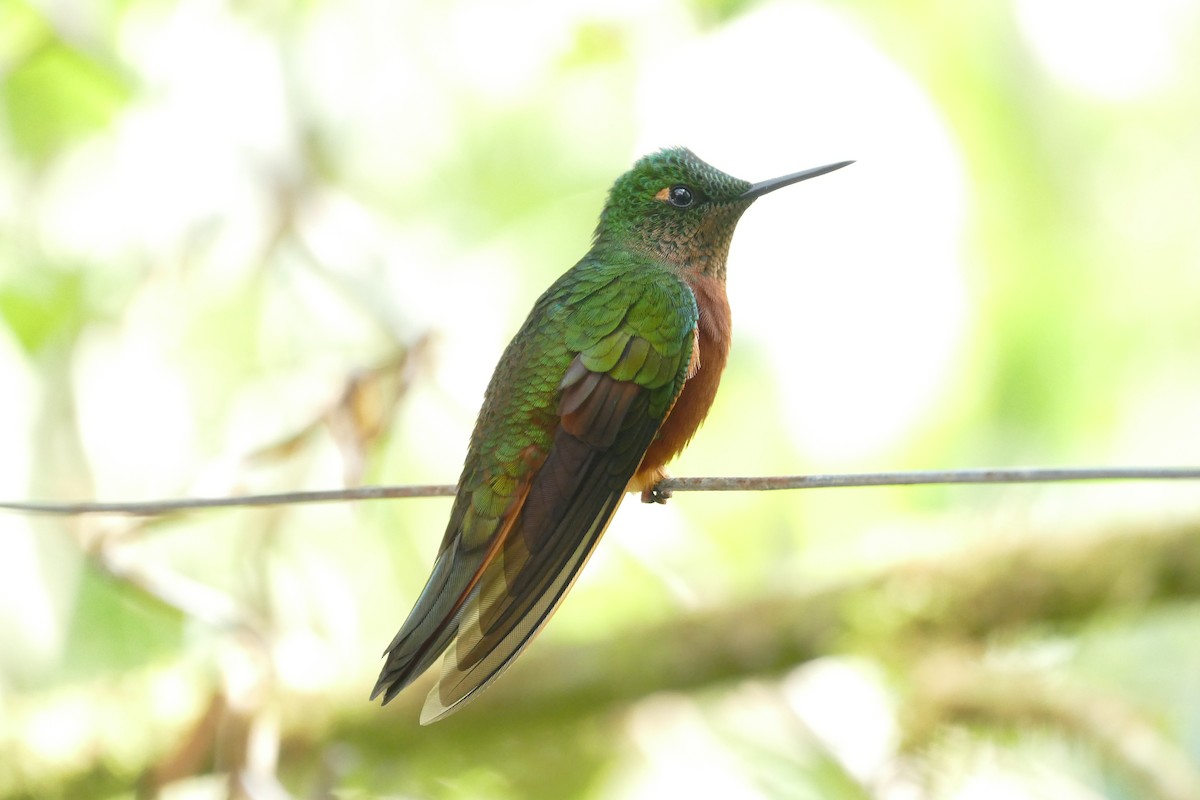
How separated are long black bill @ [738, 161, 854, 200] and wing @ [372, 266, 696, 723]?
442 mm

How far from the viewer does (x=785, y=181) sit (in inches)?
127

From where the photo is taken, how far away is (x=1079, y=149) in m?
6.31

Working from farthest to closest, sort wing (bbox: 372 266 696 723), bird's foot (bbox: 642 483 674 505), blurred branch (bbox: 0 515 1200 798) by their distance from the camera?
1. blurred branch (bbox: 0 515 1200 798)
2. bird's foot (bbox: 642 483 674 505)
3. wing (bbox: 372 266 696 723)

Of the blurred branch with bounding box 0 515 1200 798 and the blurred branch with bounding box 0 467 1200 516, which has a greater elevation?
the blurred branch with bounding box 0 467 1200 516

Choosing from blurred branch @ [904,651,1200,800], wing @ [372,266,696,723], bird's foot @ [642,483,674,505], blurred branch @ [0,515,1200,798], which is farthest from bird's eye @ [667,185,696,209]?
blurred branch @ [904,651,1200,800]

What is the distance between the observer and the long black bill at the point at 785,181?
305 cm

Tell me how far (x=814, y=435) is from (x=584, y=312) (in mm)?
2266

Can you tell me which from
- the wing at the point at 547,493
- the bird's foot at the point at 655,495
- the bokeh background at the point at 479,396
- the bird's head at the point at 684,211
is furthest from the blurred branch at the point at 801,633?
the wing at the point at 547,493

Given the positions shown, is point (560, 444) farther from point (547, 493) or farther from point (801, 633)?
point (801, 633)

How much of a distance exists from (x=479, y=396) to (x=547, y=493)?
1.66 meters

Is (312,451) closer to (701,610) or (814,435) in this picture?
(701,610)

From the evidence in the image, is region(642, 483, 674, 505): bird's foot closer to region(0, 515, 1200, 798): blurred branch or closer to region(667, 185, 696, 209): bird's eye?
region(667, 185, 696, 209): bird's eye

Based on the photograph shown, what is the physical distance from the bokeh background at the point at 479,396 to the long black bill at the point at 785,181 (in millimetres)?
1117

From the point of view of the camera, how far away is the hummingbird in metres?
2.43
